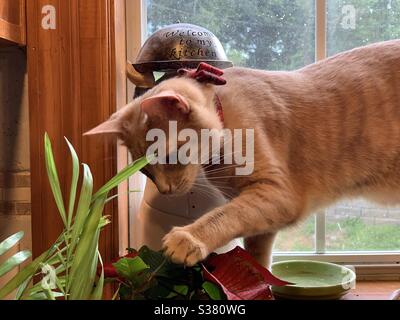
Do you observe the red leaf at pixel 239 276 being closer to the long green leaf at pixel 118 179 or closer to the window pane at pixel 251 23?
the long green leaf at pixel 118 179

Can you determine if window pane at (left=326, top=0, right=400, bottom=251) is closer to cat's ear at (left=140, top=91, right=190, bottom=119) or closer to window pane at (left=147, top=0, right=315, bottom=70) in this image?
window pane at (left=147, top=0, right=315, bottom=70)

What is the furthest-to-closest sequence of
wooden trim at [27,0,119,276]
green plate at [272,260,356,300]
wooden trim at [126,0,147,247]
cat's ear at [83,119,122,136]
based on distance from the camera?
wooden trim at [126,0,147,247], wooden trim at [27,0,119,276], green plate at [272,260,356,300], cat's ear at [83,119,122,136]

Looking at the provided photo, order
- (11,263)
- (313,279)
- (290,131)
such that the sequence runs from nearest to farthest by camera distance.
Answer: (11,263), (290,131), (313,279)

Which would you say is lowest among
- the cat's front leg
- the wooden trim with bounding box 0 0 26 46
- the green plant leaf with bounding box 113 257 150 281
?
the green plant leaf with bounding box 113 257 150 281

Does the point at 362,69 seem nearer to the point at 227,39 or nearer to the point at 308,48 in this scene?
the point at 308,48

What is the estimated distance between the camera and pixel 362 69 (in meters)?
1.37

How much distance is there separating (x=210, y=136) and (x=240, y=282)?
0.33m

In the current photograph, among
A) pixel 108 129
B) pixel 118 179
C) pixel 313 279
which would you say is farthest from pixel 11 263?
pixel 313 279

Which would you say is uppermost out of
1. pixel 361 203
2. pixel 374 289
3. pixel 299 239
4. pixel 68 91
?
pixel 68 91

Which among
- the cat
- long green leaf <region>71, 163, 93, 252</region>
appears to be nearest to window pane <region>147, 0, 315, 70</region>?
the cat

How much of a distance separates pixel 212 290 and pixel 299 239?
2.42ft

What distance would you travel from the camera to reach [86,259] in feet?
3.10

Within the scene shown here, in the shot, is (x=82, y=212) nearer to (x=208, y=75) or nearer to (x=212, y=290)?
(x=212, y=290)

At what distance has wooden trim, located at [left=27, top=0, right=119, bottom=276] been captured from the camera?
53.7 inches
